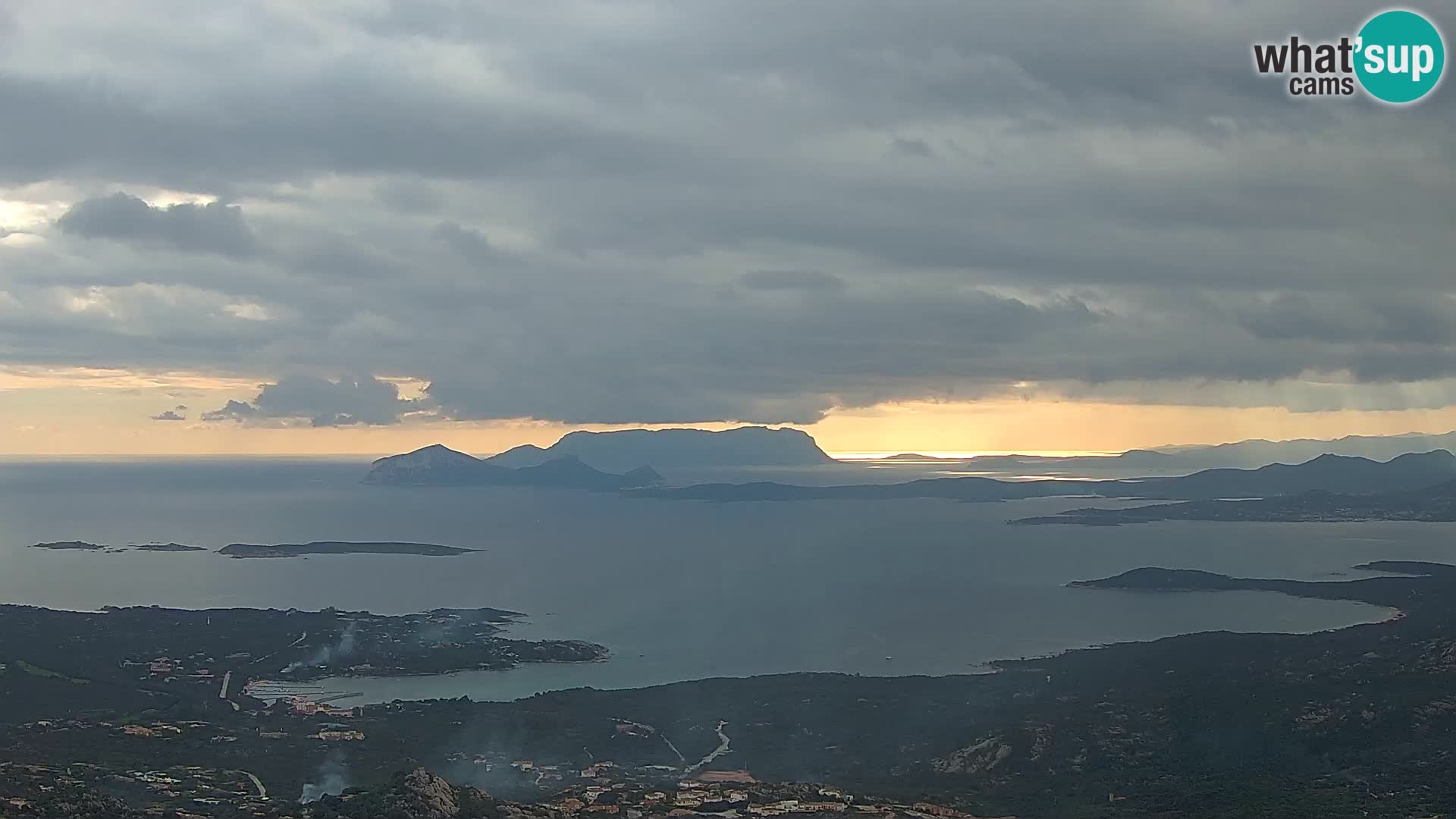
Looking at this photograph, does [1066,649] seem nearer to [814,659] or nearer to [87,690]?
[814,659]

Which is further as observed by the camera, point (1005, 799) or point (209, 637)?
point (209, 637)

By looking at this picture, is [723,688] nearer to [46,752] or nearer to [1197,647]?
[1197,647]

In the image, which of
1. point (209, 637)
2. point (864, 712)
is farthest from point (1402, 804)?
point (209, 637)

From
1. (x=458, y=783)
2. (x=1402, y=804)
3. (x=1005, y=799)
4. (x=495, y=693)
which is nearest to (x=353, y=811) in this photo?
(x=458, y=783)

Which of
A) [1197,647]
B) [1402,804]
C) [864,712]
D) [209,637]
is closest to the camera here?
[1402,804]

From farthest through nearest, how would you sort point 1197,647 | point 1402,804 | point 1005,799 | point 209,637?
point 209,637 → point 1197,647 → point 1005,799 → point 1402,804

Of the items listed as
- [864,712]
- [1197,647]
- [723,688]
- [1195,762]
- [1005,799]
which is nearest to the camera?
[1005,799]

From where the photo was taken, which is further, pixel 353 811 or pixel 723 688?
pixel 723 688

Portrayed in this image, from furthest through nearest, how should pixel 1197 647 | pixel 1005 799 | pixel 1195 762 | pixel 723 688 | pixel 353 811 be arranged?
1. pixel 1197 647
2. pixel 723 688
3. pixel 1195 762
4. pixel 1005 799
5. pixel 353 811
